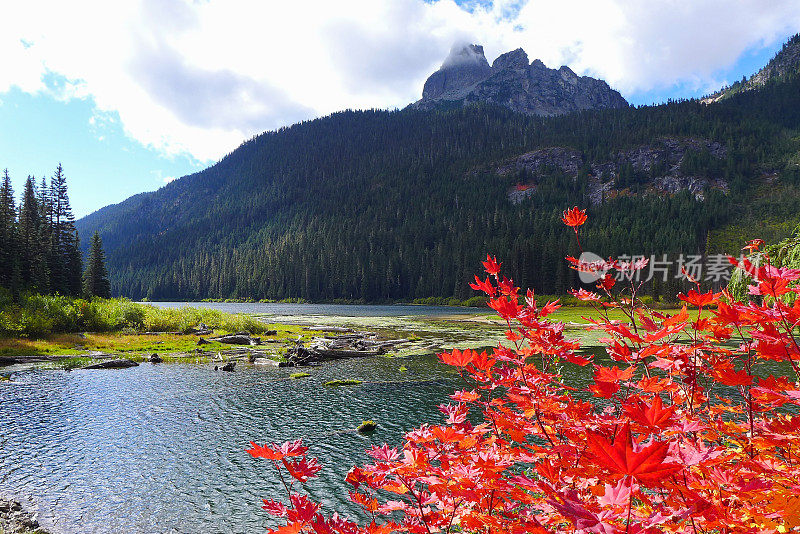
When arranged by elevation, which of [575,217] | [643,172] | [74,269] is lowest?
[575,217]

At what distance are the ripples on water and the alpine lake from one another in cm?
4

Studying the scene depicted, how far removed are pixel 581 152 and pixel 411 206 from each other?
285 ft

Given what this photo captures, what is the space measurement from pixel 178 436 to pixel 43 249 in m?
47.9

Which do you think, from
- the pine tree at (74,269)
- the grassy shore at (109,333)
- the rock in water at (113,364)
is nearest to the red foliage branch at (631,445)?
the grassy shore at (109,333)

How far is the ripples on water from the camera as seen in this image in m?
8.66

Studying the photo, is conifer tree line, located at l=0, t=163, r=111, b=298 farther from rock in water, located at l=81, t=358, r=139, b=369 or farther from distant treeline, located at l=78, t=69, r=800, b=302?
distant treeline, located at l=78, t=69, r=800, b=302

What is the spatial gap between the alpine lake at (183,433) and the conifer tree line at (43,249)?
24344 millimetres

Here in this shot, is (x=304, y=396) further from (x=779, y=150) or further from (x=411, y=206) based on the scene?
(x=779, y=150)

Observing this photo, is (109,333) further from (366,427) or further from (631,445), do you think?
(631,445)

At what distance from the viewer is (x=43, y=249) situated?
149 ft

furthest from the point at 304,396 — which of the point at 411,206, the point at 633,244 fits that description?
the point at 411,206

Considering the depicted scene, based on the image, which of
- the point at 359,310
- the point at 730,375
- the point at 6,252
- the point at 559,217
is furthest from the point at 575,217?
the point at 559,217

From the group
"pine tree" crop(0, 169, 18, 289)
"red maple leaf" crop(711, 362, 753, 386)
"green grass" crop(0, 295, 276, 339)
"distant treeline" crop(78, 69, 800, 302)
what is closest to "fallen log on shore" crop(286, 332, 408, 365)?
"green grass" crop(0, 295, 276, 339)

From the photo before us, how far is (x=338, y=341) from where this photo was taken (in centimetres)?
3170
